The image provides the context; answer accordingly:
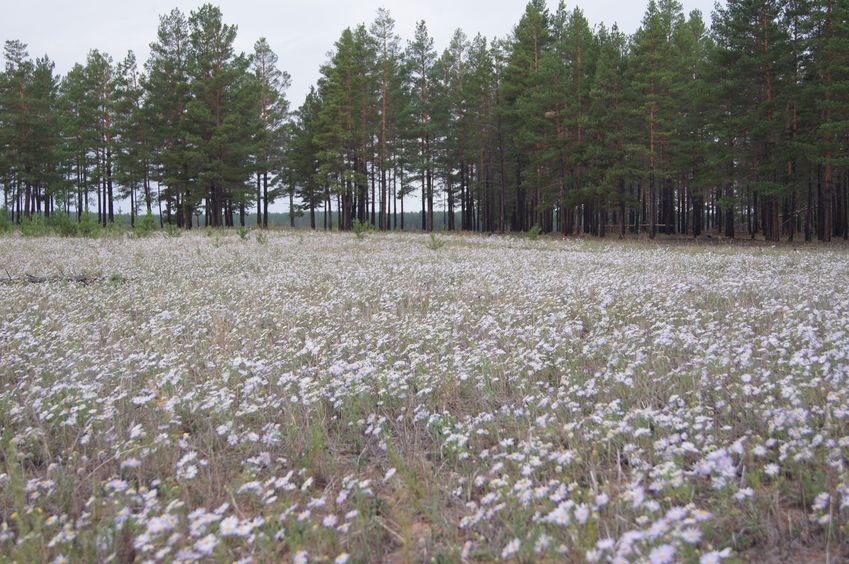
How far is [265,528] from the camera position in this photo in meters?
2.68

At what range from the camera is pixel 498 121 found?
4359 centimetres

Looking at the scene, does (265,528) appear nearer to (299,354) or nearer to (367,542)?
(367,542)

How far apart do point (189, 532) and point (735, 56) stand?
115ft

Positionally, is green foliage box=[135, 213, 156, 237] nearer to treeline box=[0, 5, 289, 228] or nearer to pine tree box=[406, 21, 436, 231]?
treeline box=[0, 5, 289, 228]

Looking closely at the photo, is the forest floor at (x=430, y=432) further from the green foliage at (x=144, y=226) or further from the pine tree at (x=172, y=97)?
the pine tree at (x=172, y=97)

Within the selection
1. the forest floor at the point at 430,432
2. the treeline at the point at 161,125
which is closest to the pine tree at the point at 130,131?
the treeline at the point at 161,125

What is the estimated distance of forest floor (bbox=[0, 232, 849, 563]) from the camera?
252 cm

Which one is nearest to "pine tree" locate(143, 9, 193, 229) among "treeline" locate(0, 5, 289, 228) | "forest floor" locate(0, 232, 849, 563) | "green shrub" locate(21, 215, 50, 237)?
"treeline" locate(0, 5, 289, 228)

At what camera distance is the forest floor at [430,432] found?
8.28 feet

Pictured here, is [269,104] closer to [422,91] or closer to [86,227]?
[422,91]

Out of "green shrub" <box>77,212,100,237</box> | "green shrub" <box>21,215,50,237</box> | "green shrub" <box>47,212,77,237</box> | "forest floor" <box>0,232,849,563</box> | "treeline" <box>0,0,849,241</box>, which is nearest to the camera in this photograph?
"forest floor" <box>0,232,849,563</box>

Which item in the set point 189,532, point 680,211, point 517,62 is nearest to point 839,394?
point 189,532

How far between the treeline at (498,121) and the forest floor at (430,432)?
26145mm

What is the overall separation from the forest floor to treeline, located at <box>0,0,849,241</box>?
2614 cm
